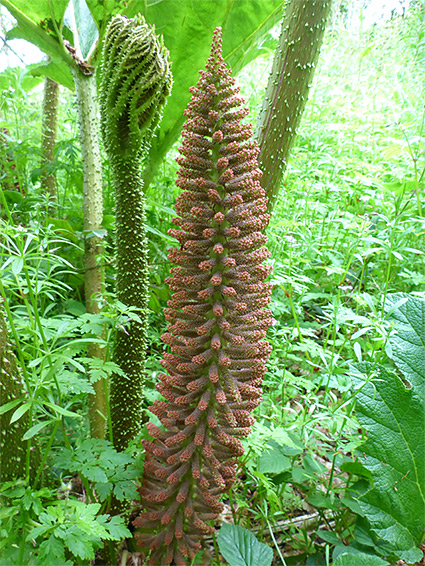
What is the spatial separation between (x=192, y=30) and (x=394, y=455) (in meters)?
2.22

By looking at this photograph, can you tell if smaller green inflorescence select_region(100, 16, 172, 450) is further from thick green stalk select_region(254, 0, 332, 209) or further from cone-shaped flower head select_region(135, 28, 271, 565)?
thick green stalk select_region(254, 0, 332, 209)

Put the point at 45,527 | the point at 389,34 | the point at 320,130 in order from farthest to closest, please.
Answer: the point at 389,34, the point at 320,130, the point at 45,527

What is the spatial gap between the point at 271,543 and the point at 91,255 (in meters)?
1.56

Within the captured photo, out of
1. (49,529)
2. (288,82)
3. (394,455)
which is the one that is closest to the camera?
Answer: (49,529)

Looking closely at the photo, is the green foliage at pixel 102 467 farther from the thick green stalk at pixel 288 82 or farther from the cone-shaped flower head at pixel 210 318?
the thick green stalk at pixel 288 82

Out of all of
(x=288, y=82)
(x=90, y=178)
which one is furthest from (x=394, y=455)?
(x=90, y=178)

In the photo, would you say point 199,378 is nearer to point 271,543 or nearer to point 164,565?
point 164,565

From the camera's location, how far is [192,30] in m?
2.20

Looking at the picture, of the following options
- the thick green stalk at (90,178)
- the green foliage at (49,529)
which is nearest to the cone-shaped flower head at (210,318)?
the green foliage at (49,529)

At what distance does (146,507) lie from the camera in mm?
1429

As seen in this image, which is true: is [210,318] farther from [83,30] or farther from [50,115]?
[50,115]

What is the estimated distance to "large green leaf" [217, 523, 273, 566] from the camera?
4.59 feet

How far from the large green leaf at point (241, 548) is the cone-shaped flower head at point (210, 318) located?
0.42 feet

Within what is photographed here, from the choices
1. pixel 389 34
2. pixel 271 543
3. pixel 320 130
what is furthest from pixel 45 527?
pixel 389 34
